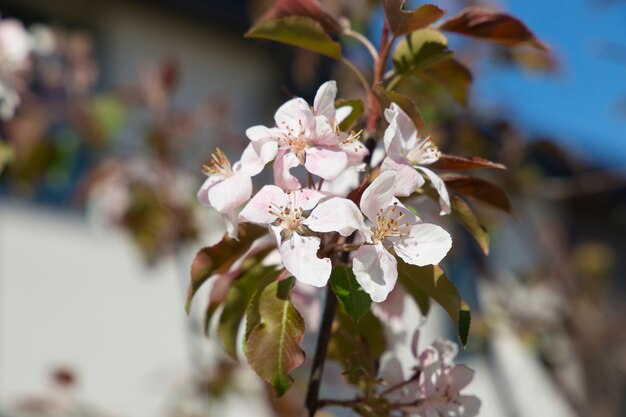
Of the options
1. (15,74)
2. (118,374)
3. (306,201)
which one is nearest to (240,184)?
(306,201)

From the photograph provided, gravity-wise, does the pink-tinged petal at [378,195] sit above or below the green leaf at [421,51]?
below

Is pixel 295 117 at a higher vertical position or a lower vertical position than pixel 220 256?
higher

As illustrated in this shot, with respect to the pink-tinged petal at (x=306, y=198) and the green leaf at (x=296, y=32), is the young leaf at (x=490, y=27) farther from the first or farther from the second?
the pink-tinged petal at (x=306, y=198)

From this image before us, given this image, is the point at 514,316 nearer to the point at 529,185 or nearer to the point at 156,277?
the point at 529,185

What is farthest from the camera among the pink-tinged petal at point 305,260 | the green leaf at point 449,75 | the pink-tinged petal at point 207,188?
the green leaf at point 449,75

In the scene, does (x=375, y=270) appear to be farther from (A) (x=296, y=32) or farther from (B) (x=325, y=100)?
(A) (x=296, y=32)

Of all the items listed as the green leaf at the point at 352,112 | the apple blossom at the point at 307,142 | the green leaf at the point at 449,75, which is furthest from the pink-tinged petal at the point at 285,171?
the green leaf at the point at 449,75

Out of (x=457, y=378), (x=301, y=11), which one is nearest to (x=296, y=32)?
(x=301, y=11)
